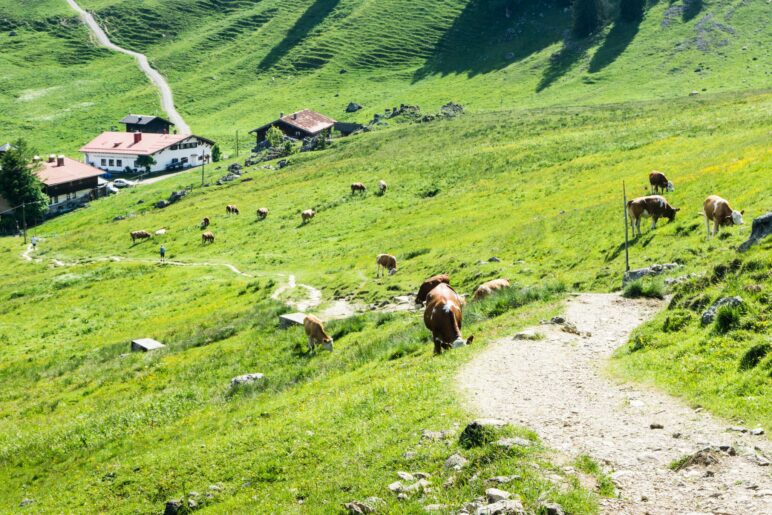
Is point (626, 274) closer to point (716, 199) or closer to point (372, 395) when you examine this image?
point (716, 199)

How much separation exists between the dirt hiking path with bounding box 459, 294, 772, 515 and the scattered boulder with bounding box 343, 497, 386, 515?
11.2 feet

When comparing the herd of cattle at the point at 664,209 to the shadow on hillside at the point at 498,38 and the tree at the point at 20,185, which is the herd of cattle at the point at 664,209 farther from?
the shadow on hillside at the point at 498,38

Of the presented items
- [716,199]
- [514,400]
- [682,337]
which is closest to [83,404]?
[514,400]

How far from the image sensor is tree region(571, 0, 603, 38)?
165 metres

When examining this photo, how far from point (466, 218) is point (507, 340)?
34.5 metres

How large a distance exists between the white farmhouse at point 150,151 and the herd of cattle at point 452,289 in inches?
4206

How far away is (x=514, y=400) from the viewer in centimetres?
1620

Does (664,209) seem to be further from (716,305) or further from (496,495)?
(496,495)

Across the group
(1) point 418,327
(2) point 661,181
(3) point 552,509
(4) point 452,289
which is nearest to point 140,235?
(2) point 661,181

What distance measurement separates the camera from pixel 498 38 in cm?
18638

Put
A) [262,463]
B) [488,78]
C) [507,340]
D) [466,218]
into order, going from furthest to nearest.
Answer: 1. [488,78]
2. [466,218]
3. [507,340]
4. [262,463]

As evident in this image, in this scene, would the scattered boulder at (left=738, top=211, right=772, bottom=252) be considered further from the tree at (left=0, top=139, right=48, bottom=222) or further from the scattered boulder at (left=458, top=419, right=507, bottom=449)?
the tree at (left=0, top=139, right=48, bottom=222)

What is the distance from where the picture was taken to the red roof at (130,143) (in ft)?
462

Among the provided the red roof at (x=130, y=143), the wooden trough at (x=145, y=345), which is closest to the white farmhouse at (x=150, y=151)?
the red roof at (x=130, y=143)
